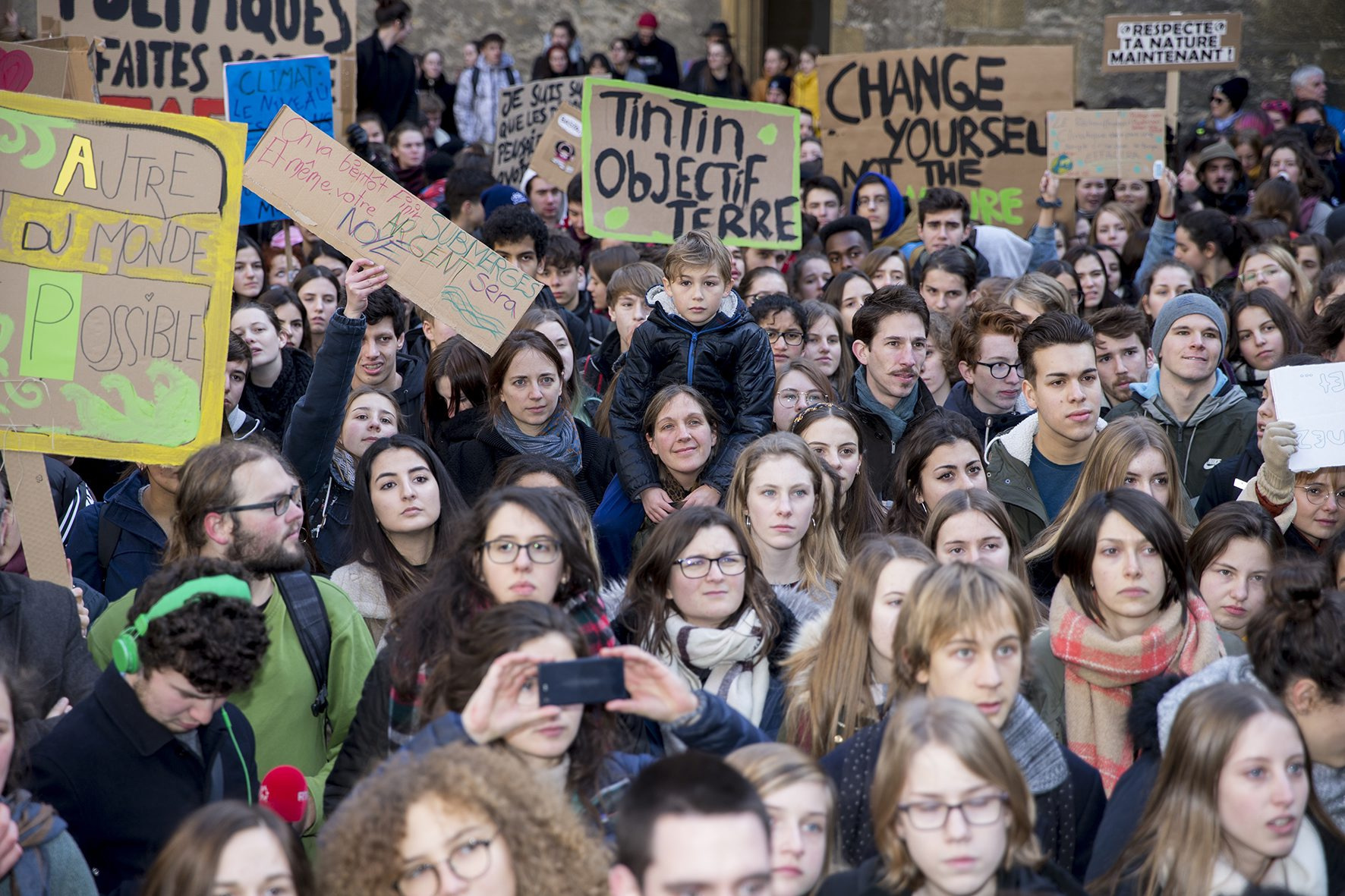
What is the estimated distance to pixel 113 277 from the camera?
15.4ft

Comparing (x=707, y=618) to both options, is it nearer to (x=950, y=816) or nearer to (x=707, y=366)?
(x=950, y=816)

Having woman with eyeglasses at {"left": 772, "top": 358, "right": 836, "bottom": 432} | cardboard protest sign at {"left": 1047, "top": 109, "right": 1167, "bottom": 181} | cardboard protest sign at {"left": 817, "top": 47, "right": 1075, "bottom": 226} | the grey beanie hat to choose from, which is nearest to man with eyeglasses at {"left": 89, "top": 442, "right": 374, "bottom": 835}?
woman with eyeglasses at {"left": 772, "top": 358, "right": 836, "bottom": 432}

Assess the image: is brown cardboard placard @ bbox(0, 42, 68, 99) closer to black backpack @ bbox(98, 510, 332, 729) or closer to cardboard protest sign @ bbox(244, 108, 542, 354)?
cardboard protest sign @ bbox(244, 108, 542, 354)

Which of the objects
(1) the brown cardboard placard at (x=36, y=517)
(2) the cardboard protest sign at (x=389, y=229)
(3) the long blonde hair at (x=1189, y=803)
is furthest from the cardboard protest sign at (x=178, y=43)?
(3) the long blonde hair at (x=1189, y=803)

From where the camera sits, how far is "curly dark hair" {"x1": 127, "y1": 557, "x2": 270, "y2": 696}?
3262 millimetres

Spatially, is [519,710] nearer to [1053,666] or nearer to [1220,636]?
[1053,666]

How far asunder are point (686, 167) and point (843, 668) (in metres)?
4.66

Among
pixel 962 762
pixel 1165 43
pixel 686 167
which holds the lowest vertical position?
pixel 962 762

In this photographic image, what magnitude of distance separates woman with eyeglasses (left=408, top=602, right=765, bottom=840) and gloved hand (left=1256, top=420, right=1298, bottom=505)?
2.60 m

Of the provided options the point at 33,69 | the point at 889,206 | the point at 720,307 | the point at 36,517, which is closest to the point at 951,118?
the point at 889,206

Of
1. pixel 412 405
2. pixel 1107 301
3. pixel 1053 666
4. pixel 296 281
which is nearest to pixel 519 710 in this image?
pixel 1053 666

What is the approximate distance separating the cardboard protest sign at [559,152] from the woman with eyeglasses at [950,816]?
726 centimetres

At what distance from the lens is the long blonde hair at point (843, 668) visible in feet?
12.4

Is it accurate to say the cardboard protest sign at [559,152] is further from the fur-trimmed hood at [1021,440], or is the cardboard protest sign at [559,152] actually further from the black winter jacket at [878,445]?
the fur-trimmed hood at [1021,440]
